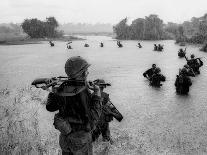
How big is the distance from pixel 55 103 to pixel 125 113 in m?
7.66

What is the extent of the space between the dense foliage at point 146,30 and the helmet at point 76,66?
88.9 metres

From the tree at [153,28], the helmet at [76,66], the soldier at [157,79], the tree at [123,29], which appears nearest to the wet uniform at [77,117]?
the helmet at [76,66]

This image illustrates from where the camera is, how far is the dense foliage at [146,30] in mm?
92562

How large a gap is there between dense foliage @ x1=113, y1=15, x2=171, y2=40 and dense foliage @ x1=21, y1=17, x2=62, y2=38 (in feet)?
71.6

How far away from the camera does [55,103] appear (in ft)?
14.4

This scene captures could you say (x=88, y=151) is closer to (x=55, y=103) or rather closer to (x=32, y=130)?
(x=55, y=103)

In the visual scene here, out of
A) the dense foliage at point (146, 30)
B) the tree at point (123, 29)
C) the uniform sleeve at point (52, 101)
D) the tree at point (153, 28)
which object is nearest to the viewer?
the uniform sleeve at point (52, 101)

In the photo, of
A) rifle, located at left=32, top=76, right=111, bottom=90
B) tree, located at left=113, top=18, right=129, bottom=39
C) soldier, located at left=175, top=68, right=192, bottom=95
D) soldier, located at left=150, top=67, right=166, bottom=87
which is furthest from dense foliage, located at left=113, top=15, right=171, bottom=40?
rifle, located at left=32, top=76, right=111, bottom=90

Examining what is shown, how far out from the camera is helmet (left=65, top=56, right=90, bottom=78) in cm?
416

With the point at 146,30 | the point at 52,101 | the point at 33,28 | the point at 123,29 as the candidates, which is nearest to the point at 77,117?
the point at 52,101

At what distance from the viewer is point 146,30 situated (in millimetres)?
94000

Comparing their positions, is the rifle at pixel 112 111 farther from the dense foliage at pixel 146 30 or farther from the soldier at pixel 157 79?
the dense foliage at pixel 146 30

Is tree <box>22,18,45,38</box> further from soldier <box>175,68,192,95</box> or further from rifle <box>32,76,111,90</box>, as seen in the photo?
rifle <box>32,76,111,90</box>

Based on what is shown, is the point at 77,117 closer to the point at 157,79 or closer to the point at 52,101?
the point at 52,101
